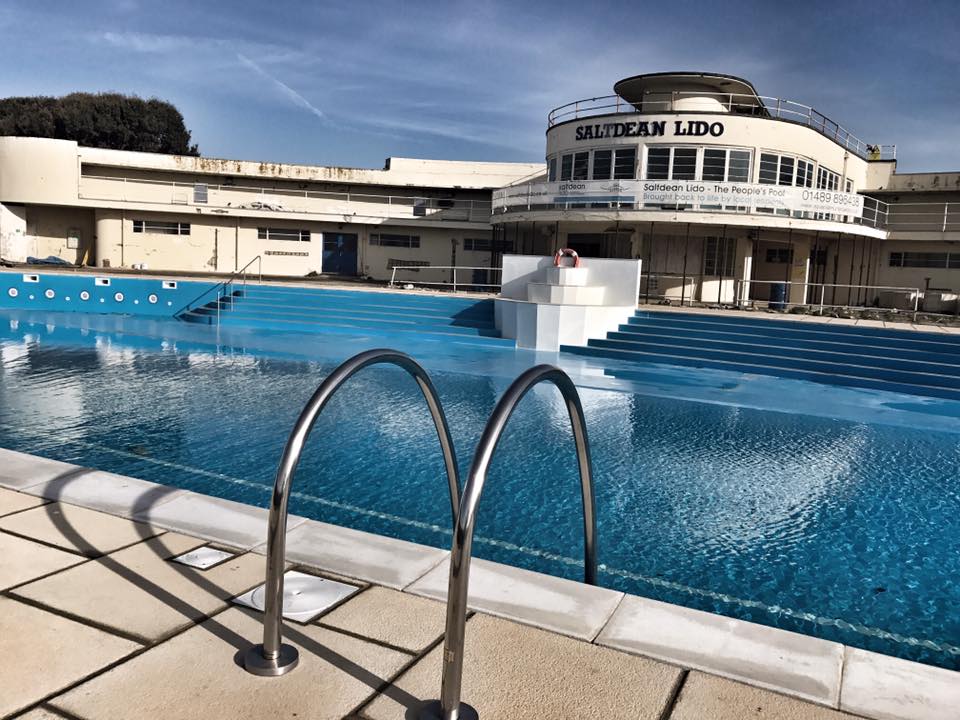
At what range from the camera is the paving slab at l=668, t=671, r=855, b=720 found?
2.88 m

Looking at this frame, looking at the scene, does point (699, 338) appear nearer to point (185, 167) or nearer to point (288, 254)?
point (288, 254)

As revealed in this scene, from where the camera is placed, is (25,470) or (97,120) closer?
(25,470)

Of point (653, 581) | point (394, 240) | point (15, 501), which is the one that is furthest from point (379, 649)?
point (394, 240)

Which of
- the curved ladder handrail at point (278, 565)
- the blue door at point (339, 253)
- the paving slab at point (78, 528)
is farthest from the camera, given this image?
the blue door at point (339, 253)

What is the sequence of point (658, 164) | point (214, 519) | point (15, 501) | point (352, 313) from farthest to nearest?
point (658, 164)
point (352, 313)
point (15, 501)
point (214, 519)

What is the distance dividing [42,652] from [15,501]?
218 cm

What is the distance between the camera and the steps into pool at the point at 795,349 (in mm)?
14617

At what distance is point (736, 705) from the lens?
2.95 m

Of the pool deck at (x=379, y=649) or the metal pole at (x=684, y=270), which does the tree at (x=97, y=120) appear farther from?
the pool deck at (x=379, y=649)

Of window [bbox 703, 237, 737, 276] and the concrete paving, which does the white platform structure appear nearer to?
window [bbox 703, 237, 737, 276]

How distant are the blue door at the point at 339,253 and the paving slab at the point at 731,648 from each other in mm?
34743

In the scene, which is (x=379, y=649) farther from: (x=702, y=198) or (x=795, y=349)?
(x=702, y=198)

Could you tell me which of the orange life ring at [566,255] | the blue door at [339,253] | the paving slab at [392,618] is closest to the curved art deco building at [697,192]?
the orange life ring at [566,255]

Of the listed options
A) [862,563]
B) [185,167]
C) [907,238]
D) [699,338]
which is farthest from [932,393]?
[185,167]
